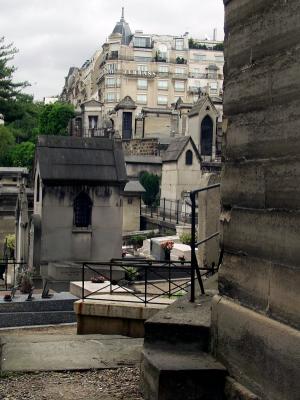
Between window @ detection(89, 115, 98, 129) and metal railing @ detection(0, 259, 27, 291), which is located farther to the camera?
window @ detection(89, 115, 98, 129)

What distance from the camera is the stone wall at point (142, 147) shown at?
4866 cm

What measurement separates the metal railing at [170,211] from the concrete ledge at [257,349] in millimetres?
23787

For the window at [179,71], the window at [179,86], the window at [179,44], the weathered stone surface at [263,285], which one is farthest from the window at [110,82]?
the weathered stone surface at [263,285]

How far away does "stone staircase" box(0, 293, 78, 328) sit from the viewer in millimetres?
11758

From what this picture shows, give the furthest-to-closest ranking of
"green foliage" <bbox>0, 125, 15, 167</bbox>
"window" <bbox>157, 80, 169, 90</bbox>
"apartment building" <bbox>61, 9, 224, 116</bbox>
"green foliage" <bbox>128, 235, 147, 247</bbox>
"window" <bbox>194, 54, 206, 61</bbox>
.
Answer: "window" <bbox>194, 54, 206, 61</bbox>, "window" <bbox>157, 80, 169, 90</bbox>, "apartment building" <bbox>61, 9, 224, 116</bbox>, "green foliage" <bbox>0, 125, 15, 167</bbox>, "green foliage" <bbox>128, 235, 147, 247</bbox>

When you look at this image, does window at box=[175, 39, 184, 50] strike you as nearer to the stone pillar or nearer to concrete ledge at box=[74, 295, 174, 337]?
concrete ledge at box=[74, 295, 174, 337]

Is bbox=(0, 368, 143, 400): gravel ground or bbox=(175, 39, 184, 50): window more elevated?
bbox=(175, 39, 184, 50): window

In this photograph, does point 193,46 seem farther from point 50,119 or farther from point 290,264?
point 290,264

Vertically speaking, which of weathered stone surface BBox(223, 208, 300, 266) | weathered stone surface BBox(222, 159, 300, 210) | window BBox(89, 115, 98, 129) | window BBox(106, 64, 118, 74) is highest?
window BBox(106, 64, 118, 74)

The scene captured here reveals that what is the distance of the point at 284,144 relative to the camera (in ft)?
13.9

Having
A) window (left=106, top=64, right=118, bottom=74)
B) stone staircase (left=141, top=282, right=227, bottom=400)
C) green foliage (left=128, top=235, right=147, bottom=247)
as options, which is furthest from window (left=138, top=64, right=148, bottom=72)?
stone staircase (left=141, top=282, right=227, bottom=400)

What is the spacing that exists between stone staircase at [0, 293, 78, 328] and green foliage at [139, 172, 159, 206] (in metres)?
26.2

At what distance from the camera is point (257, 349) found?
14.8 feet

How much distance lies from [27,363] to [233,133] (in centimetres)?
321
